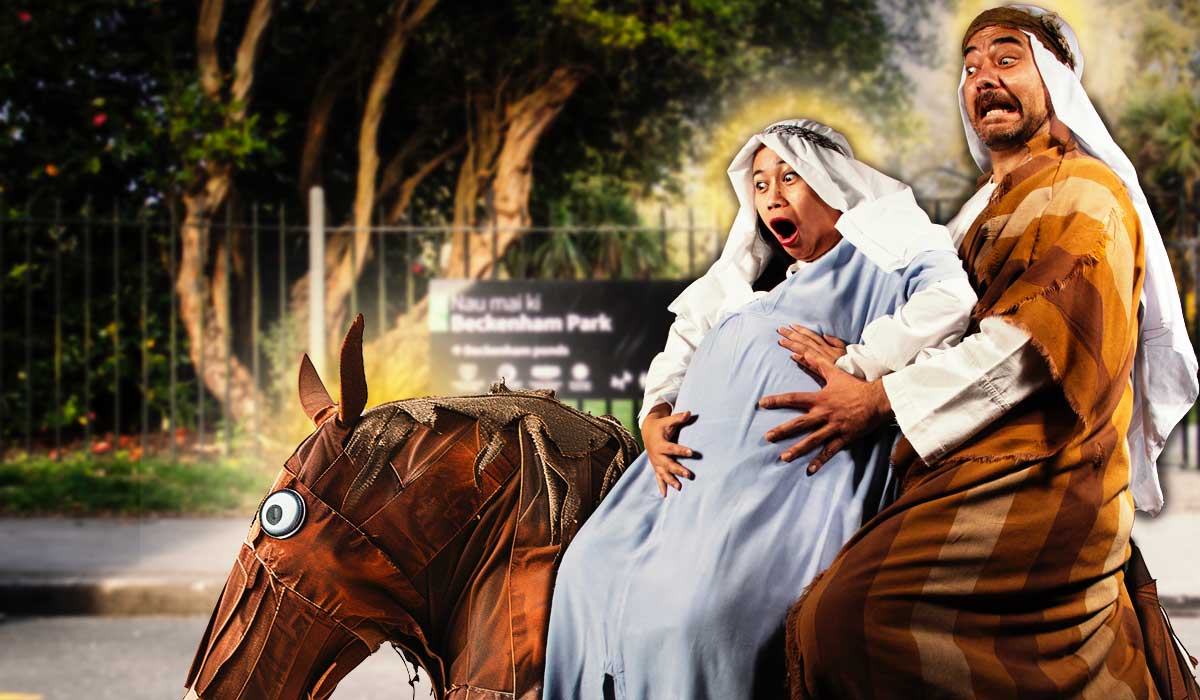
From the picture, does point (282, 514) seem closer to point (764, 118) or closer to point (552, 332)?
point (552, 332)

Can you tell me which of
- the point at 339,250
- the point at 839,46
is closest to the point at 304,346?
the point at 339,250

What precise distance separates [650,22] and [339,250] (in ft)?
12.7

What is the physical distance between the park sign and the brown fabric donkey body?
22.6 ft

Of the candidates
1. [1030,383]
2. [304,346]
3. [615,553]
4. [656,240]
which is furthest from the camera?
[656,240]

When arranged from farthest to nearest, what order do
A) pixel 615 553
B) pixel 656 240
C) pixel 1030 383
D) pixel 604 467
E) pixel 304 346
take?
1. pixel 656 240
2. pixel 304 346
3. pixel 604 467
4. pixel 615 553
5. pixel 1030 383

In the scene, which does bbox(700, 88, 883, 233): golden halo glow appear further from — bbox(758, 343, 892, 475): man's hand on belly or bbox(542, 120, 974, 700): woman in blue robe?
bbox(758, 343, 892, 475): man's hand on belly

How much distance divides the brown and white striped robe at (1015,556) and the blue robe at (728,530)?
2.9 inches

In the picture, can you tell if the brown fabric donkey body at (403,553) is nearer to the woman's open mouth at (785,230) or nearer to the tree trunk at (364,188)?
the woman's open mouth at (785,230)

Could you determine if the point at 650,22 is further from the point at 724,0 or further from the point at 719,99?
the point at 719,99

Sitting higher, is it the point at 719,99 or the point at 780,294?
the point at 719,99

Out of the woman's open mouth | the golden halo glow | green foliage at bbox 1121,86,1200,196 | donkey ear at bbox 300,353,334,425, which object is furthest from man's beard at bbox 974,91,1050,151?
green foliage at bbox 1121,86,1200,196

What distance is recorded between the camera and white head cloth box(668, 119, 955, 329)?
2.02 metres

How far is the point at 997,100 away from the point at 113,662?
5.00 meters

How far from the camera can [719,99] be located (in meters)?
14.2
